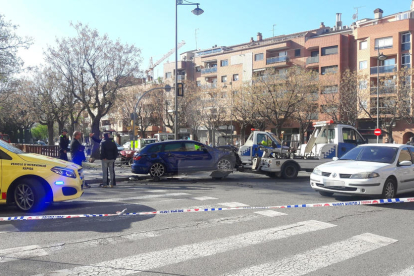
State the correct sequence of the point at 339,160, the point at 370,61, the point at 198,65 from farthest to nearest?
the point at 198,65 → the point at 370,61 → the point at 339,160

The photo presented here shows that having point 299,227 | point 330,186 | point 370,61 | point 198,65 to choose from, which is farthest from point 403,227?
point 198,65

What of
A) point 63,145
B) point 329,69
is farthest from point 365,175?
point 329,69

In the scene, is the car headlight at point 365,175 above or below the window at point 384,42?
below

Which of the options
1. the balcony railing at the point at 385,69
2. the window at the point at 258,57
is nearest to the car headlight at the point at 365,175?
the balcony railing at the point at 385,69

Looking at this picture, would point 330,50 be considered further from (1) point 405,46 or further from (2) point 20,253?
(2) point 20,253

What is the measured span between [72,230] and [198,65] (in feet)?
201

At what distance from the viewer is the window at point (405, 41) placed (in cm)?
4256

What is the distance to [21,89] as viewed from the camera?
1464 inches

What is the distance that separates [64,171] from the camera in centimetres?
798

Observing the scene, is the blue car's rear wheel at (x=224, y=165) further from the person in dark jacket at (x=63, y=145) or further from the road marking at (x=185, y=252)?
the road marking at (x=185, y=252)

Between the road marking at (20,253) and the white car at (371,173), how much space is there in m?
6.28

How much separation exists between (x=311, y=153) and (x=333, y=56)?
35215mm

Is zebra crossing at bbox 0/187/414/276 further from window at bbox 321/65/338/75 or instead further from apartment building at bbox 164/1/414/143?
window at bbox 321/65/338/75

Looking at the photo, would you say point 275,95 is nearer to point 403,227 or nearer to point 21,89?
point 21,89
